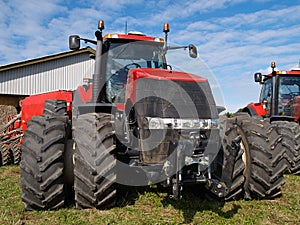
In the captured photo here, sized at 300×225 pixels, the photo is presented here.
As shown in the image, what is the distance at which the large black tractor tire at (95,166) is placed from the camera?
3.73 metres

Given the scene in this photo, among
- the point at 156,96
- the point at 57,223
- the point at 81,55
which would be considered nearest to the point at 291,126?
the point at 156,96

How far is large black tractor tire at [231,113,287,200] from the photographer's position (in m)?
4.16

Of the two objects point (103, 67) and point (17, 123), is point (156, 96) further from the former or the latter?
point (17, 123)

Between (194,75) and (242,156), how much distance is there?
54.7 inches

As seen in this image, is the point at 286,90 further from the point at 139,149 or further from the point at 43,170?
the point at 43,170

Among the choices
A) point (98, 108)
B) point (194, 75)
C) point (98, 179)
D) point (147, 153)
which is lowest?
point (98, 179)

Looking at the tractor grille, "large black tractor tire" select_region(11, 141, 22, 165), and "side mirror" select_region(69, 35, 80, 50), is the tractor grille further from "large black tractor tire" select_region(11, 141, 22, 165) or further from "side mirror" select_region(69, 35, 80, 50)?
"large black tractor tire" select_region(11, 141, 22, 165)

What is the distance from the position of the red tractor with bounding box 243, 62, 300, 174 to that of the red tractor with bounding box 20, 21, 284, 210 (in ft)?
11.0

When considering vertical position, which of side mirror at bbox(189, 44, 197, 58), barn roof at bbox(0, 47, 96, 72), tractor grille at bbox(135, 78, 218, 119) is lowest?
tractor grille at bbox(135, 78, 218, 119)

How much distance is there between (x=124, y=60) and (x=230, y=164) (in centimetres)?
256

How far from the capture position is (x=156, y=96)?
396cm

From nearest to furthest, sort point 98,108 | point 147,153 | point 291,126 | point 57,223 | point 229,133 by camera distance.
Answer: point 57,223, point 147,153, point 229,133, point 98,108, point 291,126

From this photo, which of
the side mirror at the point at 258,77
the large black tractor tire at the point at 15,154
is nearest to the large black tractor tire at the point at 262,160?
the side mirror at the point at 258,77

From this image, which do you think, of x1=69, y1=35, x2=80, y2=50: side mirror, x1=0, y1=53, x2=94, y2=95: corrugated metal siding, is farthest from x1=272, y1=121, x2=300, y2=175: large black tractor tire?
x1=0, y1=53, x2=94, y2=95: corrugated metal siding
